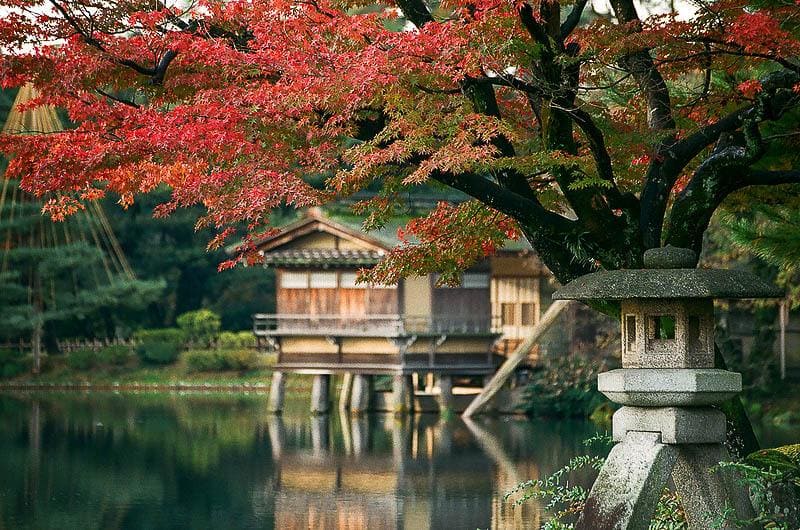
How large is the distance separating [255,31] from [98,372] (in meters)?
27.3

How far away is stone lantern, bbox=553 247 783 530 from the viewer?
311 inches

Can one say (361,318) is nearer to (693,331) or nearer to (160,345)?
(160,345)

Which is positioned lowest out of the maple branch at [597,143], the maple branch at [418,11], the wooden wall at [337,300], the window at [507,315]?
the window at [507,315]

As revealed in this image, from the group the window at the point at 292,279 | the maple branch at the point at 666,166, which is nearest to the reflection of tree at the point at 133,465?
the window at the point at 292,279

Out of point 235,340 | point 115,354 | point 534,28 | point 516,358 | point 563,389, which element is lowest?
point 563,389

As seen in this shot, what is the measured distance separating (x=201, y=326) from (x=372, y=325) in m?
11.5

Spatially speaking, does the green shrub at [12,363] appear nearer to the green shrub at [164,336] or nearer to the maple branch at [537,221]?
the green shrub at [164,336]

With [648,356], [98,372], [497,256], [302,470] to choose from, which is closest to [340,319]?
[497,256]

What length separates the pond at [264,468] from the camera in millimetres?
13375

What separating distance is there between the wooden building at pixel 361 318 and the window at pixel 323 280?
0.02m

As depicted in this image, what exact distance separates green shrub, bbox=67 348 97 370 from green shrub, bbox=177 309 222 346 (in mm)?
2672

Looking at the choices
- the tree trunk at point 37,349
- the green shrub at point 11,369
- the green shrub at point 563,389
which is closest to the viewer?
the green shrub at point 563,389

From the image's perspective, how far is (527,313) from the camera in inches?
1121

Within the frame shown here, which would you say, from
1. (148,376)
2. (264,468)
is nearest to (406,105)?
(264,468)
